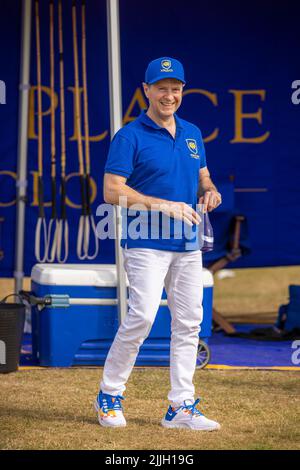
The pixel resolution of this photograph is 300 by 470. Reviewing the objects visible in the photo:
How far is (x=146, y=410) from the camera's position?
5383 mm

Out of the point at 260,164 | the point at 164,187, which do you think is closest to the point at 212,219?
the point at 260,164

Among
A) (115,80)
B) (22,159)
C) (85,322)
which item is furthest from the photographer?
(22,159)

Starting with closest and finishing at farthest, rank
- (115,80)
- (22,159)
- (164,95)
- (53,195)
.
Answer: (164,95)
(115,80)
(53,195)
(22,159)

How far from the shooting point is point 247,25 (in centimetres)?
801

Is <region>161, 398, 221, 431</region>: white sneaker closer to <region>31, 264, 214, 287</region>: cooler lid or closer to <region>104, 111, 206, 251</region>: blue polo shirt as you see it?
<region>104, 111, 206, 251</region>: blue polo shirt

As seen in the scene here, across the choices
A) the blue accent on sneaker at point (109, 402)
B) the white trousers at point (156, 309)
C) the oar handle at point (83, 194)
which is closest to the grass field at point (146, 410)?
the blue accent on sneaker at point (109, 402)

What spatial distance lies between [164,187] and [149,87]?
20.0 inches

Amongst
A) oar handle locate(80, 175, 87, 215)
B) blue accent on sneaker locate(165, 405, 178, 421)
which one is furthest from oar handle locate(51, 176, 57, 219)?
blue accent on sneaker locate(165, 405, 178, 421)

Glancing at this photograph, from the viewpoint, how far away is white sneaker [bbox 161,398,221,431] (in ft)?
16.1

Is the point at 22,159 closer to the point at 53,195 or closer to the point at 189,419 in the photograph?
the point at 53,195

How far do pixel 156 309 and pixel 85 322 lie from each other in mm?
1725

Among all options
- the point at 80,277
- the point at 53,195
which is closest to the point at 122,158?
the point at 80,277

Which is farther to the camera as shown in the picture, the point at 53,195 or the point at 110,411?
the point at 53,195

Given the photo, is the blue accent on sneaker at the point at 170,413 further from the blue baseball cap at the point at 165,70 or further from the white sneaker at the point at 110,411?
the blue baseball cap at the point at 165,70
